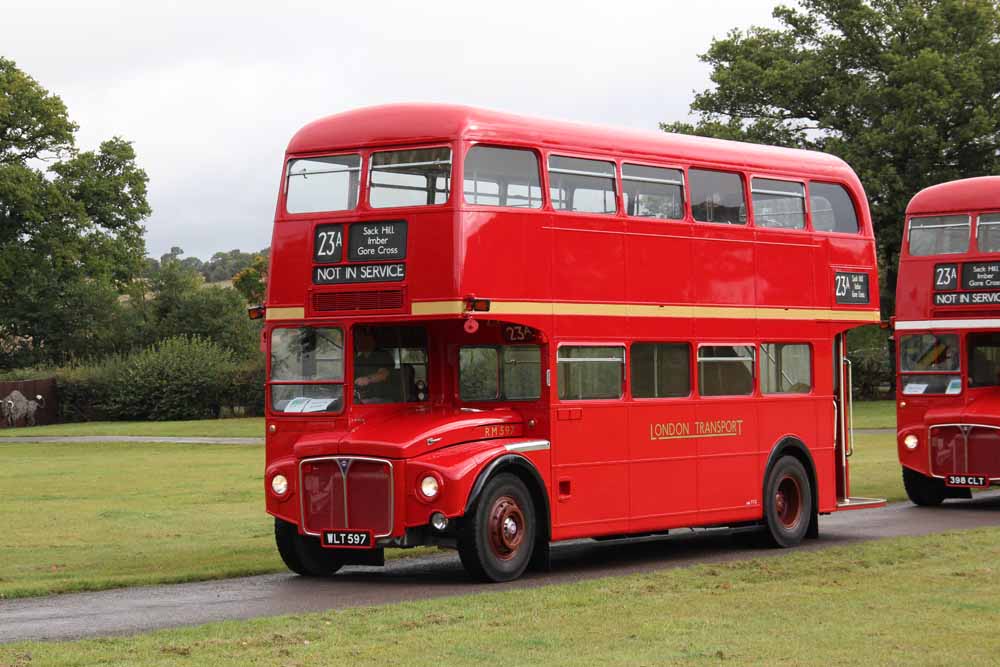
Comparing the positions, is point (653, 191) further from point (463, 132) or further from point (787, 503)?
point (787, 503)

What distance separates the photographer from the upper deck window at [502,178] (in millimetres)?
15492

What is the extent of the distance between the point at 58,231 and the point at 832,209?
50589 millimetres

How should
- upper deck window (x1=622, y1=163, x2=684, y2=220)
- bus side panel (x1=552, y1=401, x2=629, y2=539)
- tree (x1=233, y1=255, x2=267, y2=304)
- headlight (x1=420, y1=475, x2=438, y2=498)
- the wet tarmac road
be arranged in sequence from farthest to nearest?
tree (x1=233, y1=255, x2=267, y2=304) → upper deck window (x1=622, y1=163, x2=684, y2=220) → bus side panel (x1=552, y1=401, x2=629, y2=539) → headlight (x1=420, y1=475, x2=438, y2=498) → the wet tarmac road

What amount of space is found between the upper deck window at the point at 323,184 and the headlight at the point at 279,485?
8.22ft

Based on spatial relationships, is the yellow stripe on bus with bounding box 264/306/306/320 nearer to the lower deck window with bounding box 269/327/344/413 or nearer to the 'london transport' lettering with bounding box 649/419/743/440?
the lower deck window with bounding box 269/327/344/413

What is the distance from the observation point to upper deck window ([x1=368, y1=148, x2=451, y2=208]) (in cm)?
1541

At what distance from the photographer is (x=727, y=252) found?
18.6 metres

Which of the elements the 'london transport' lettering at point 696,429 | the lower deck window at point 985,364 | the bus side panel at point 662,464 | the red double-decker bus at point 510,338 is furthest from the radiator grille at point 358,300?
the lower deck window at point 985,364

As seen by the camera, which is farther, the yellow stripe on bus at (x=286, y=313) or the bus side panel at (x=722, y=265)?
the bus side panel at (x=722, y=265)

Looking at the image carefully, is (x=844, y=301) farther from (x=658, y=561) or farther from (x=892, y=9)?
(x=892, y=9)

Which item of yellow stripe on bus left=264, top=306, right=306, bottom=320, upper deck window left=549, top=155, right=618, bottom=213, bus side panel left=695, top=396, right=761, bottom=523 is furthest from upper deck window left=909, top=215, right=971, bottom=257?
yellow stripe on bus left=264, top=306, right=306, bottom=320

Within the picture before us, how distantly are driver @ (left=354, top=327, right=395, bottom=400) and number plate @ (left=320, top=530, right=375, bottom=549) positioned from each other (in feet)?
4.57

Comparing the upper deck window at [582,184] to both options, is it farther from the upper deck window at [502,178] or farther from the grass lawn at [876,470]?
the grass lawn at [876,470]

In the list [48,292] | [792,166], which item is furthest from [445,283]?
[48,292]
